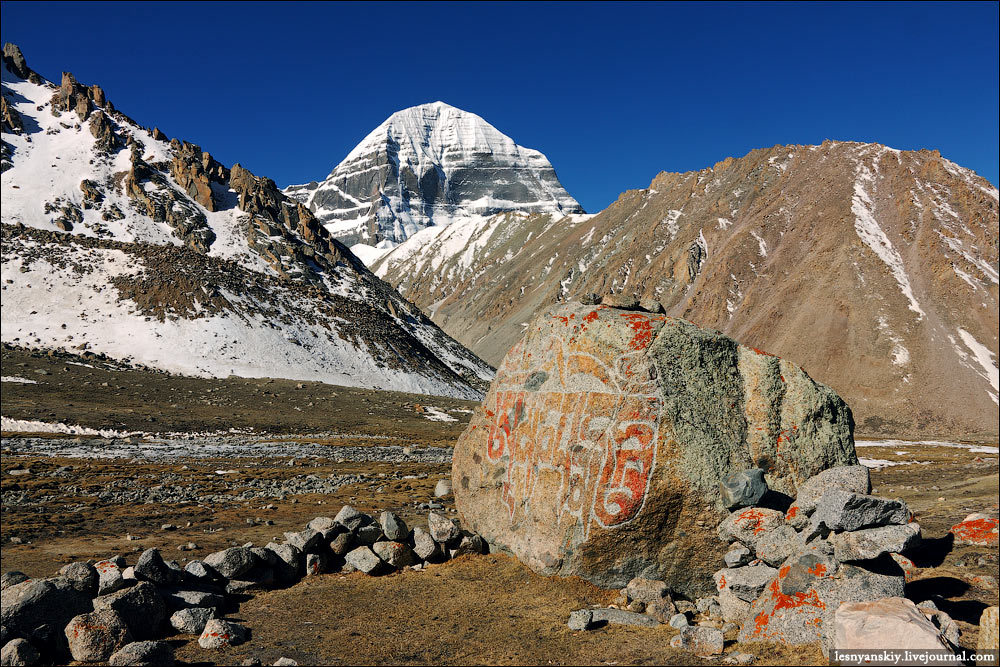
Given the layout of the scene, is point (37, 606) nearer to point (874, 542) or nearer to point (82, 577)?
point (82, 577)

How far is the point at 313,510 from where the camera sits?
22156 millimetres

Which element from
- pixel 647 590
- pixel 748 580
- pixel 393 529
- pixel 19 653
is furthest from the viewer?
pixel 393 529

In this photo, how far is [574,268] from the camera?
557 feet

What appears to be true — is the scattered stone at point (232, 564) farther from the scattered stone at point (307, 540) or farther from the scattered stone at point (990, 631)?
the scattered stone at point (990, 631)

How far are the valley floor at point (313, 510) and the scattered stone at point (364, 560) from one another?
201 millimetres

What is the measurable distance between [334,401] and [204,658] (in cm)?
6245

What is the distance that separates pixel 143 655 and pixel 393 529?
5.66m

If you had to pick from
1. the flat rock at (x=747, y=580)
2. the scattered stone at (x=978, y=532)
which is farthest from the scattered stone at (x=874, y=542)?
the scattered stone at (x=978, y=532)

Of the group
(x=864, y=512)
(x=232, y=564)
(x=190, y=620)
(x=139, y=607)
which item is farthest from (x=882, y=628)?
(x=232, y=564)

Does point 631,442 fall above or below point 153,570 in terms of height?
above

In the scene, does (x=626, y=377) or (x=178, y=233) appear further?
(x=178, y=233)

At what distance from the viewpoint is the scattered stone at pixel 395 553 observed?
43.2 ft

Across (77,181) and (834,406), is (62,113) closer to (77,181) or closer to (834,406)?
(77,181)

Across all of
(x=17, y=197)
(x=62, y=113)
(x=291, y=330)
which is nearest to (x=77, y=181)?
(x=17, y=197)
